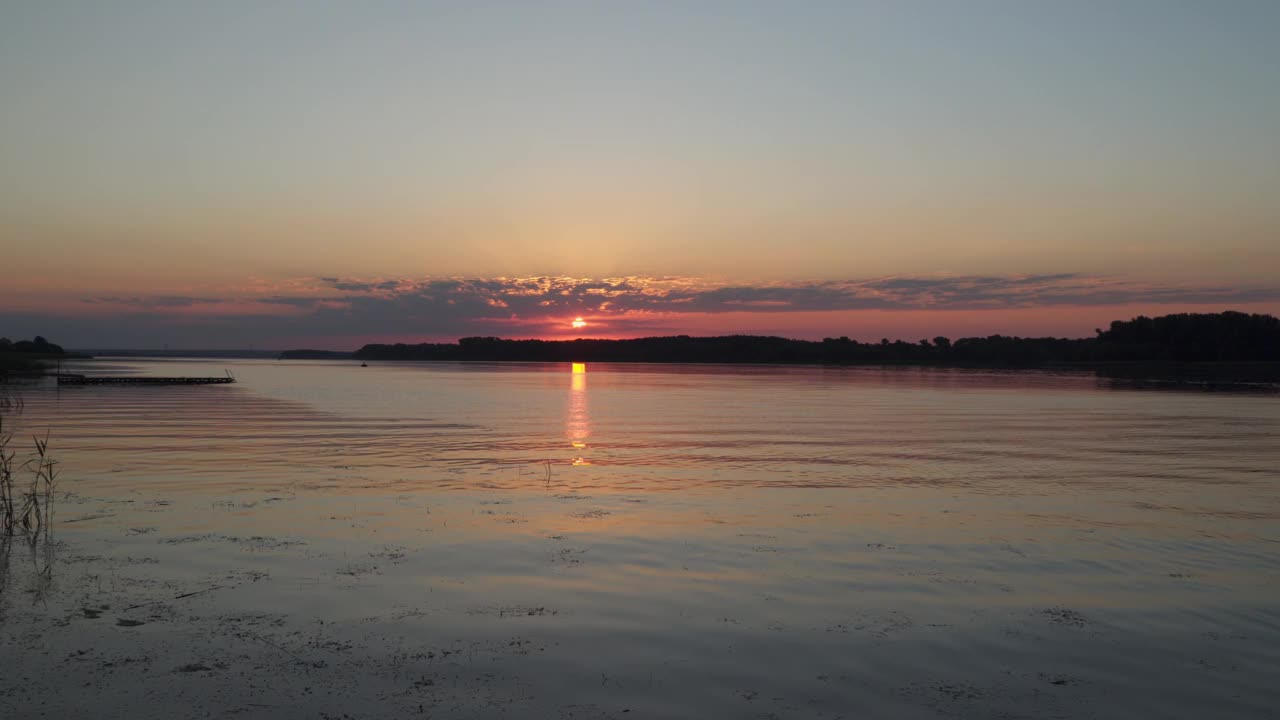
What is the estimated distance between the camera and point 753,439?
1448 inches

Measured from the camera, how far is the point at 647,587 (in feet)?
42.4

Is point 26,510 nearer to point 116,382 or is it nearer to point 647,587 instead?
point 647,587

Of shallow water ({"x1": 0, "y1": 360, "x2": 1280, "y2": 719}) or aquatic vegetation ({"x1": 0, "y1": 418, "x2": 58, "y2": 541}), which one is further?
aquatic vegetation ({"x1": 0, "y1": 418, "x2": 58, "y2": 541})

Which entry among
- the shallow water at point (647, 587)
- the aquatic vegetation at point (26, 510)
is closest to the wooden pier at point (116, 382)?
the shallow water at point (647, 587)

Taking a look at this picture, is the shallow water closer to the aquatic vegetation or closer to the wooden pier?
the aquatic vegetation

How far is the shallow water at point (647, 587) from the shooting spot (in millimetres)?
8922

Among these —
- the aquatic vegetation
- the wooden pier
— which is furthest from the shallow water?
the wooden pier

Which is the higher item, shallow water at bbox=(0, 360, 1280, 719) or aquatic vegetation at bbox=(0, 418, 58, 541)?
aquatic vegetation at bbox=(0, 418, 58, 541)

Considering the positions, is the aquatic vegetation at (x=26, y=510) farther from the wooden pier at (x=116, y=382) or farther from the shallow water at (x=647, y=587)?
the wooden pier at (x=116, y=382)

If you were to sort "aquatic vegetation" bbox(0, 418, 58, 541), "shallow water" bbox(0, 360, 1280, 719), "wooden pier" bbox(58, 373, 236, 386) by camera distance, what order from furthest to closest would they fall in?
"wooden pier" bbox(58, 373, 236, 386) < "aquatic vegetation" bbox(0, 418, 58, 541) < "shallow water" bbox(0, 360, 1280, 719)

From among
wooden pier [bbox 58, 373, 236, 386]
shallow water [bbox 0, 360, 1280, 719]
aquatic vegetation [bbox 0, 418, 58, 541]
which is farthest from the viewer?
wooden pier [bbox 58, 373, 236, 386]

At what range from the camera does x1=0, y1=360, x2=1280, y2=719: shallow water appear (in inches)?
351

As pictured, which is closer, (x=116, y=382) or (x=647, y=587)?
(x=647, y=587)

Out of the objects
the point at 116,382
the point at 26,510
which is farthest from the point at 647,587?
the point at 116,382
